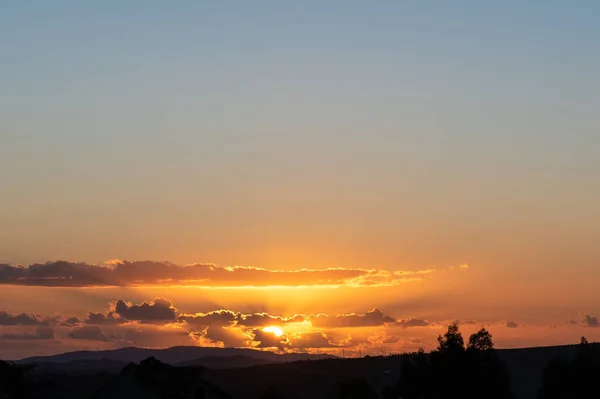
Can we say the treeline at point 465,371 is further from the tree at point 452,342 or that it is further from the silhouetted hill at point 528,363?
the silhouetted hill at point 528,363

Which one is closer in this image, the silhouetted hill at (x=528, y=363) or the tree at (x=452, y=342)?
the tree at (x=452, y=342)

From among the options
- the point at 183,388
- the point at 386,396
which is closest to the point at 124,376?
the point at 183,388

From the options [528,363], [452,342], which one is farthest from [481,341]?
[528,363]

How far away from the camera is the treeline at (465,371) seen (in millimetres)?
93625

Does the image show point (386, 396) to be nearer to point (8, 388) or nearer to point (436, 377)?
point (436, 377)

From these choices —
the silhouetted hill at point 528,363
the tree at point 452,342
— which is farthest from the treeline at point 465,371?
the silhouetted hill at point 528,363

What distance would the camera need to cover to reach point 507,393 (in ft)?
308

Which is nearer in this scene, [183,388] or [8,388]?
[183,388]

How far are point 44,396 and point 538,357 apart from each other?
83.3 m

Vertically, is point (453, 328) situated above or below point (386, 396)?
above

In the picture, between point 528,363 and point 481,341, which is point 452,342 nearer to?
point 481,341

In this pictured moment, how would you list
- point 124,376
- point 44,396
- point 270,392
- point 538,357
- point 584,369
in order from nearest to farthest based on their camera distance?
point 584,369 < point 124,376 < point 270,392 < point 44,396 < point 538,357

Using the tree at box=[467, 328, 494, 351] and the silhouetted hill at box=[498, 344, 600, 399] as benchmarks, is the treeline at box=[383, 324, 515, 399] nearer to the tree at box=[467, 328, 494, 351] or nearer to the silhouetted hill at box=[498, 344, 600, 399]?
the tree at box=[467, 328, 494, 351]

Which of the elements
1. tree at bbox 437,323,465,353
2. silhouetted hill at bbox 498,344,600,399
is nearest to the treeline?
tree at bbox 437,323,465,353
